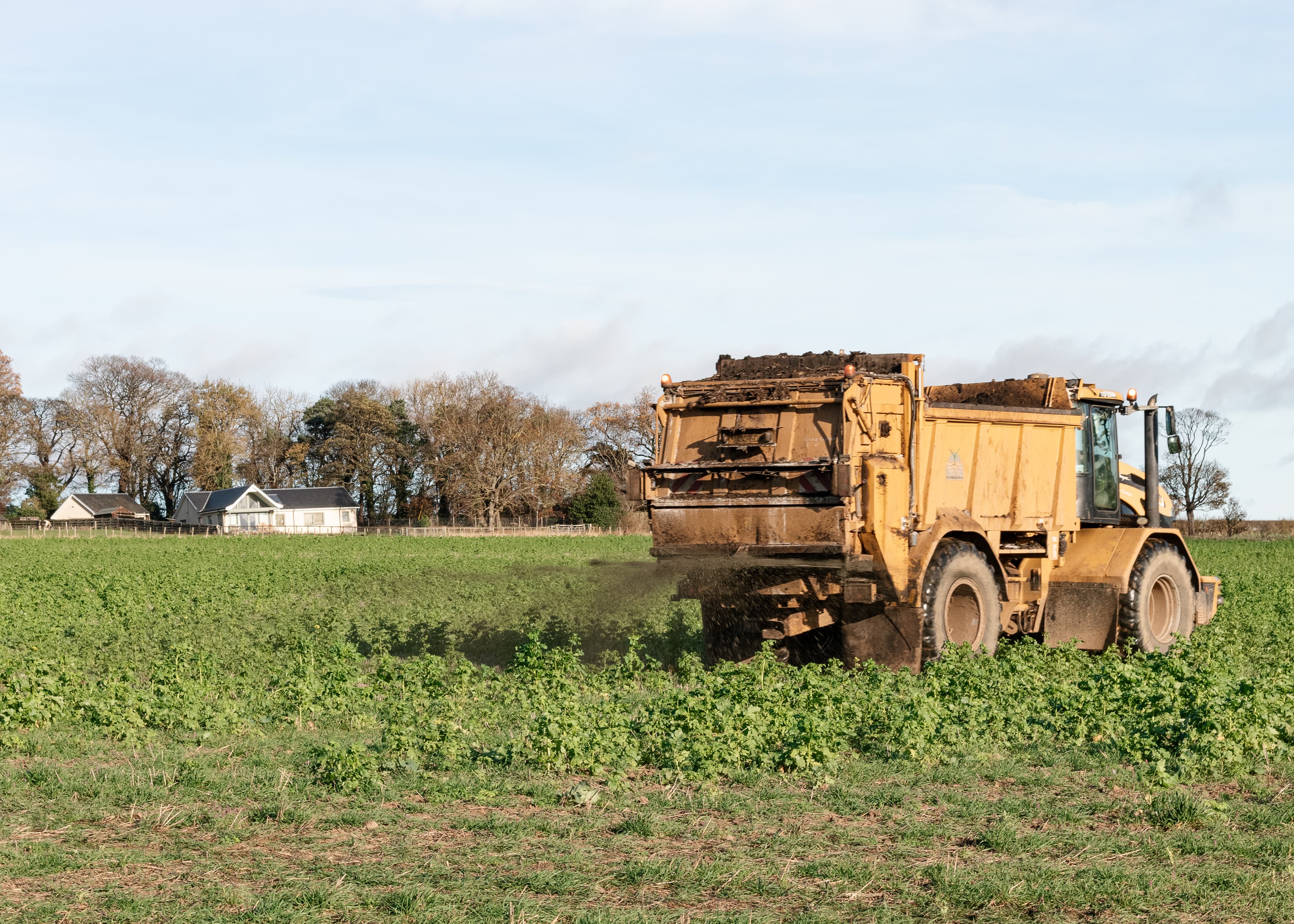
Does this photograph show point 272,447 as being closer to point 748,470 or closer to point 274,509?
point 274,509

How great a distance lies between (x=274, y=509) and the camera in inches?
3789

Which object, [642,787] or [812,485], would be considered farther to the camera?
[812,485]

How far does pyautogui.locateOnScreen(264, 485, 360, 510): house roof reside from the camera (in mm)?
96688

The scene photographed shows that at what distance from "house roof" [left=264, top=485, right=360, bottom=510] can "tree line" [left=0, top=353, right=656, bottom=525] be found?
261cm

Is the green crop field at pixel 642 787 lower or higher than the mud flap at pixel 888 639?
lower

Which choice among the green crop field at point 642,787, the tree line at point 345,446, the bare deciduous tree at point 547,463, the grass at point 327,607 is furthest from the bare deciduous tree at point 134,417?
the green crop field at point 642,787

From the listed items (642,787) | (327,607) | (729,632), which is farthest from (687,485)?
(327,607)

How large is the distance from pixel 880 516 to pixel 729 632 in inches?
111

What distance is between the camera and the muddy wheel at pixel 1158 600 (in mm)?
15836

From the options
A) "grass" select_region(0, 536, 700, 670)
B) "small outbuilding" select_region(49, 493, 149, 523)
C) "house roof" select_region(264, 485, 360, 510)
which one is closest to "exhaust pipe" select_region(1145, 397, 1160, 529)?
"grass" select_region(0, 536, 700, 670)

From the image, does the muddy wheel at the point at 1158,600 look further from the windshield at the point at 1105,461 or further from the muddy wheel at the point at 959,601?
A: the muddy wheel at the point at 959,601

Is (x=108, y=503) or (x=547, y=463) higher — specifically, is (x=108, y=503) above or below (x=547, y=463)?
below

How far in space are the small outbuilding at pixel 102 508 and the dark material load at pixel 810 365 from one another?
9222 cm

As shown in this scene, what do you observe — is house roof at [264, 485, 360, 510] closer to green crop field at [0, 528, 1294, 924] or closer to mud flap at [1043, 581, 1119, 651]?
green crop field at [0, 528, 1294, 924]
